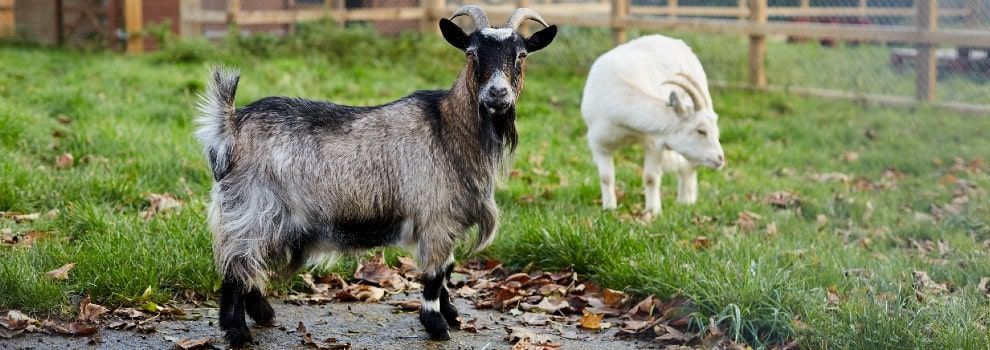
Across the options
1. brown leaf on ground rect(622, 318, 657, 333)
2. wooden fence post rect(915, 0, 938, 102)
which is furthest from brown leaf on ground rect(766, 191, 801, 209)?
wooden fence post rect(915, 0, 938, 102)

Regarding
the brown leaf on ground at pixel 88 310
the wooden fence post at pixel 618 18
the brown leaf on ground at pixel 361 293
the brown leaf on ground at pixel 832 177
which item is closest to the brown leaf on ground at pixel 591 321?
the brown leaf on ground at pixel 361 293

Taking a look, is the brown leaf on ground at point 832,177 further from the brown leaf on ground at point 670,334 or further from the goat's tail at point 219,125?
the goat's tail at point 219,125

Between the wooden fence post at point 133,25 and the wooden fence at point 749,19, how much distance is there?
1.79 ft

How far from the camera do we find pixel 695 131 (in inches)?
297

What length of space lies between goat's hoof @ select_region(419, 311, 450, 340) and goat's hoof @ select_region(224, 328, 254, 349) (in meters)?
0.78

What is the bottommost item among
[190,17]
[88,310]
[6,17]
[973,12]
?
[88,310]

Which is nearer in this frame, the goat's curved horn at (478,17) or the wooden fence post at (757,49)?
the goat's curved horn at (478,17)

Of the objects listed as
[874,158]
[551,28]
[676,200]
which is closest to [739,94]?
[874,158]

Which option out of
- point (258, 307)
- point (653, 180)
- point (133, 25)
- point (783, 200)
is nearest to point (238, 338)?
point (258, 307)

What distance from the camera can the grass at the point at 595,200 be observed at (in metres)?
5.12

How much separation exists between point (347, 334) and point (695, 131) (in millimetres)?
3247

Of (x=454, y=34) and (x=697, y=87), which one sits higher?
(x=454, y=34)

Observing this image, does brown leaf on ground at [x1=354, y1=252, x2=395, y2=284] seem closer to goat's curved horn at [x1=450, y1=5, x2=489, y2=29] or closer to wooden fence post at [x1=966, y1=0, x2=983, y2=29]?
goat's curved horn at [x1=450, y1=5, x2=489, y2=29]

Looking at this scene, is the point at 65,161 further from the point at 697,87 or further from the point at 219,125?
the point at 697,87
